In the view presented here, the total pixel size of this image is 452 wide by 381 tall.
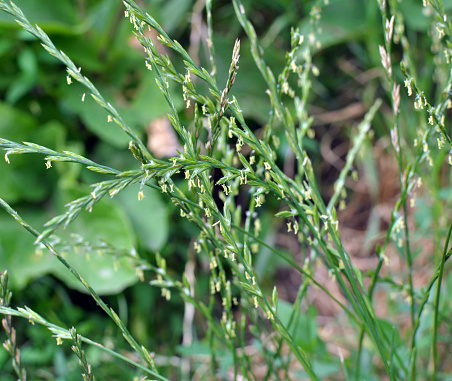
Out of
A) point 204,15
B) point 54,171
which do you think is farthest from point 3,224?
point 204,15

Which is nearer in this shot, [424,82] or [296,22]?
[424,82]

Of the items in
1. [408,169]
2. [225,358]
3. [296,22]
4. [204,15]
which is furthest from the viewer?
[204,15]

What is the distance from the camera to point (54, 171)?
1660 mm

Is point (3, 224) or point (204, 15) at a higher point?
point (204, 15)

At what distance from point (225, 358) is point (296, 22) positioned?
1.22 m

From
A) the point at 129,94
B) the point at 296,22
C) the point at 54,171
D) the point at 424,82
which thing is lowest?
the point at 54,171

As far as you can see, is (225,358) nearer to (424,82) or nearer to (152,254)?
(152,254)

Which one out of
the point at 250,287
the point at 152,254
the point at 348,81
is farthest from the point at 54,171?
the point at 250,287

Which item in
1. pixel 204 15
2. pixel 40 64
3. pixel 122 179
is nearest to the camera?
pixel 122 179

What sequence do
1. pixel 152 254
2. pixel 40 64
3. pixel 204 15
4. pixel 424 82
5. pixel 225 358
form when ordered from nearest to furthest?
pixel 225 358, pixel 424 82, pixel 152 254, pixel 40 64, pixel 204 15

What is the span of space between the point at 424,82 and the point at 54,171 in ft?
3.89

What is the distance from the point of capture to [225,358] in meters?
0.99

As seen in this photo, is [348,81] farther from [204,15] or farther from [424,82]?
[204,15]

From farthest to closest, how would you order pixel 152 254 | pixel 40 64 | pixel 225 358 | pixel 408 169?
pixel 40 64, pixel 152 254, pixel 225 358, pixel 408 169
